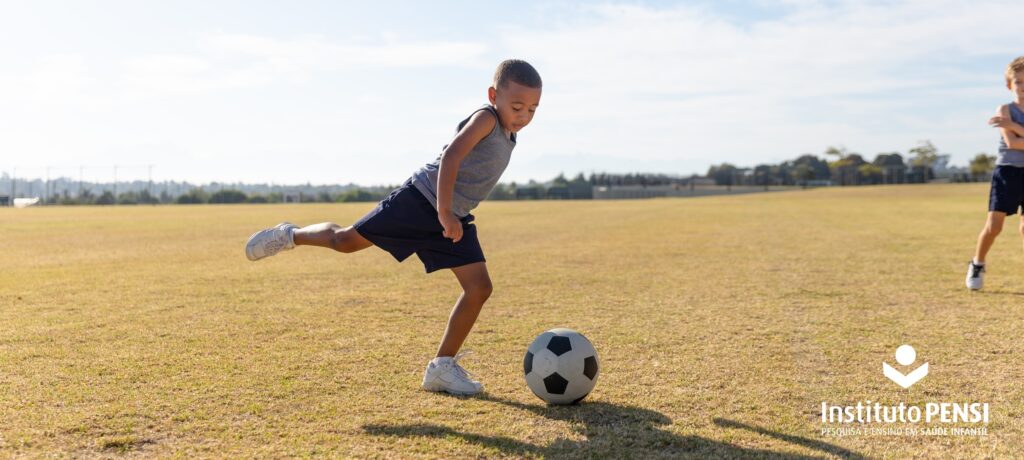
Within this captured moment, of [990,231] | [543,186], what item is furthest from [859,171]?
[990,231]

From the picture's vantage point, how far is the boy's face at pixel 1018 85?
22.9 ft

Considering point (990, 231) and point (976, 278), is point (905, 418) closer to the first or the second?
point (976, 278)

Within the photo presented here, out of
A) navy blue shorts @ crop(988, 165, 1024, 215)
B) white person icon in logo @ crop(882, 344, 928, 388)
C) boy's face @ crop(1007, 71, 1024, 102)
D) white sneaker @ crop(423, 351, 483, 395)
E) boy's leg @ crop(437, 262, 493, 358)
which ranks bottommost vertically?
white person icon in logo @ crop(882, 344, 928, 388)

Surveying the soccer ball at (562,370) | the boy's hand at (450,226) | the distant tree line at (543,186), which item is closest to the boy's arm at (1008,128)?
the soccer ball at (562,370)

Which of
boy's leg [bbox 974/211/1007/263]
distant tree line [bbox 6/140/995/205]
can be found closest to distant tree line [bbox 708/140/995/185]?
distant tree line [bbox 6/140/995/205]

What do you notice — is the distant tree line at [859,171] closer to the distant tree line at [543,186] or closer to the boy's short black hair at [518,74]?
the distant tree line at [543,186]

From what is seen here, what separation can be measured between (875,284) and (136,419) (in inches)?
280

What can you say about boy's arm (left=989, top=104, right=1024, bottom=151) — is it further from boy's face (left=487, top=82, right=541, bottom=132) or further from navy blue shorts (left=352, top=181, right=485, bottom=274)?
navy blue shorts (left=352, top=181, right=485, bottom=274)

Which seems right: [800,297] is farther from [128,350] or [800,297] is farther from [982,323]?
[128,350]

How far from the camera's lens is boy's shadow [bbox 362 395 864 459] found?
303 cm

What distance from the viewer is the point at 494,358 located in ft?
15.5

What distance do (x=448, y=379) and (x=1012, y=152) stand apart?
6138 millimetres

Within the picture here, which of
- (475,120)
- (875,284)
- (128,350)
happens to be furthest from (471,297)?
(875,284)

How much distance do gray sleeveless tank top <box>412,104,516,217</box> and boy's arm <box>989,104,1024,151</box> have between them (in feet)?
16.8
